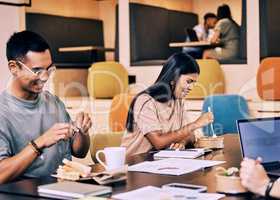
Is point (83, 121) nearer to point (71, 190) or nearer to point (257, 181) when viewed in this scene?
point (71, 190)

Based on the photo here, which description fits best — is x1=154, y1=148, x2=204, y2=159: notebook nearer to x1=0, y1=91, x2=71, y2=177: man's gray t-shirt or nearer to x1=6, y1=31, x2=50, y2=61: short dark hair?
x1=0, y1=91, x2=71, y2=177: man's gray t-shirt

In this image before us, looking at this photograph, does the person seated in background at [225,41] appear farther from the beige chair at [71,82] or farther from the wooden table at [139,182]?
the wooden table at [139,182]

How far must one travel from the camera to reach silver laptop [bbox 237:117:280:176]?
186 cm

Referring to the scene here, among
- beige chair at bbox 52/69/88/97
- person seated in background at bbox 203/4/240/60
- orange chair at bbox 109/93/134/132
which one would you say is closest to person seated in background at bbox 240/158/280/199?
orange chair at bbox 109/93/134/132

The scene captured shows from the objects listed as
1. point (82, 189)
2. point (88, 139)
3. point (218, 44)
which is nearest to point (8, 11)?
point (218, 44)

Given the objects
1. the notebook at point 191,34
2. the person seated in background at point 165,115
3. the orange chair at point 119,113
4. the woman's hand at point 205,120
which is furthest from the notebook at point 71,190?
the notebook at point 191,34

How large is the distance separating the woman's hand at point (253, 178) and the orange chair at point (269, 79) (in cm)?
289

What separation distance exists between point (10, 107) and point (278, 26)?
3250mm

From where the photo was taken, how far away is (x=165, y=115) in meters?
2.84

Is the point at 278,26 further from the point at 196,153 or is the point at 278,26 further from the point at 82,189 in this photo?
the point at 82,189

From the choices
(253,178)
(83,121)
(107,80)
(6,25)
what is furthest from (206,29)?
(253,178)

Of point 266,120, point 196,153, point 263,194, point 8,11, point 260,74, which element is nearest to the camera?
point 263,194

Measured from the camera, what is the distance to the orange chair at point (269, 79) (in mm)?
4305

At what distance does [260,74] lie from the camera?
4.39m
